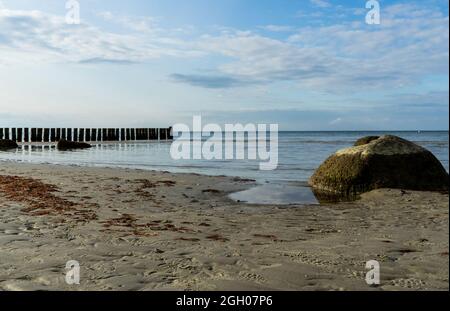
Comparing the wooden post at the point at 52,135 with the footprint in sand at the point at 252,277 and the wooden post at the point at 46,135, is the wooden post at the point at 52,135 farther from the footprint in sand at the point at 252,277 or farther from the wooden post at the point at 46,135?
the footprint in sand at the point at 252,277

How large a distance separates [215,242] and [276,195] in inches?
216

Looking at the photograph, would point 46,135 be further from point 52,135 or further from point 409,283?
point 409,283

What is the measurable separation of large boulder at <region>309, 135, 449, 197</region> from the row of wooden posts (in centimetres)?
4591

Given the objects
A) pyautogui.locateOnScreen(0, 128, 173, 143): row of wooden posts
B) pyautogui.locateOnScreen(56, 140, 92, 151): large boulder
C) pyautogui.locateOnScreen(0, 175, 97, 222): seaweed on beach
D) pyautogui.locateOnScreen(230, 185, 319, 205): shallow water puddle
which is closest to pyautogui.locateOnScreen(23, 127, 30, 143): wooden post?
pyautogui.locateOnScreen(0, 128, 173, 143): row of wooden posts

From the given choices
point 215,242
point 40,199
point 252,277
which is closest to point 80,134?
point 40,199

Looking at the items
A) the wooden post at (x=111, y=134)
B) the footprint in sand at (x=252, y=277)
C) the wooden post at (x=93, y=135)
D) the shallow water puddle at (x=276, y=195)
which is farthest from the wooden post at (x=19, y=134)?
the footprint in sand at (x=252, y=277)

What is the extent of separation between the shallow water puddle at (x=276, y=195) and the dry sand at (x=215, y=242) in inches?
25.8

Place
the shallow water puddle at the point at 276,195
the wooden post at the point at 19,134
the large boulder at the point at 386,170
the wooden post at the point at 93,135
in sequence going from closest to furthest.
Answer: the shallow water puddle at the point at 276,195 < the large boulder at the point at 386,170 < the wooden post at the point at 19,134 < the wooden post at the point at 93,135

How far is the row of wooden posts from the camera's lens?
49.5 metres

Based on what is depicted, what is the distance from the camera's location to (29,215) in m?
7.58

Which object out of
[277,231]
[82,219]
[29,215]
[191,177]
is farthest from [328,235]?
[191,177]

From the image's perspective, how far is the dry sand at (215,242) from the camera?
13.8 ft

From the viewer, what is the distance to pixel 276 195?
36.5 feet
